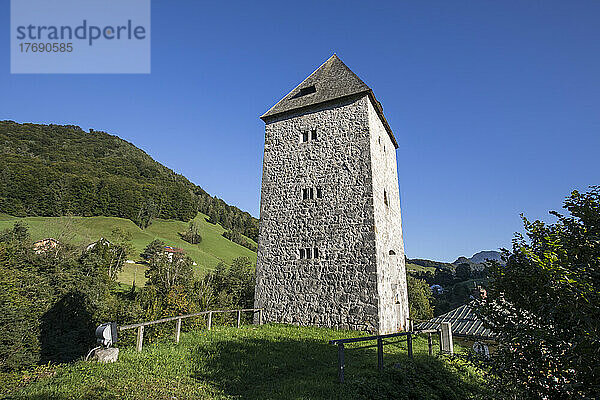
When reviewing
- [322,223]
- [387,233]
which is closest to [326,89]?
[322,223]

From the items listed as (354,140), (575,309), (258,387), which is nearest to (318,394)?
(258,387)

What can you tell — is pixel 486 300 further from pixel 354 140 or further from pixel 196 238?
pixel 196 238

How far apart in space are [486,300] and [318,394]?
3647mm

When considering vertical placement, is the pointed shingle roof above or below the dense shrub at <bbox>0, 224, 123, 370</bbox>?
above

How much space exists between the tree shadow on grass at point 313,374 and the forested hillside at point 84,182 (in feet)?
169

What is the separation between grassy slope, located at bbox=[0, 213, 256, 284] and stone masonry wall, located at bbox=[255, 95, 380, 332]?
24.4 m

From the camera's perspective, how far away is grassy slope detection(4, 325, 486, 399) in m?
5.97

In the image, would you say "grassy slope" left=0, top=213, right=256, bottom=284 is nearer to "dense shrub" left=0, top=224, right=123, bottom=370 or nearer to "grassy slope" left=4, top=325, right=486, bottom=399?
Answer: "dense shrub" left=0, top=224, right=123, bottom=370

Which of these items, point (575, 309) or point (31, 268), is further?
point (31, 268)

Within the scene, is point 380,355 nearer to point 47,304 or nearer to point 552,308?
point 552,308

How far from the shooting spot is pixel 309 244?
1439 centimetres

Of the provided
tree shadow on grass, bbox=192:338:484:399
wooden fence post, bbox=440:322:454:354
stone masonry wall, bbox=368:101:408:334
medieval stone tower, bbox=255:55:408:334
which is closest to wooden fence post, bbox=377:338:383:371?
tree shadow on grass, bbox=192:338:484:399

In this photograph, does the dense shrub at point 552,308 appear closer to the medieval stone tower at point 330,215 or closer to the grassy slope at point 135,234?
the medieval stone tower at point 330,215

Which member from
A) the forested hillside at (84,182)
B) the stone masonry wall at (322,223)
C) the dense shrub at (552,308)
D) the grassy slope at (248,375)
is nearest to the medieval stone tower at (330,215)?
the stone masonry wall at (322,223)
